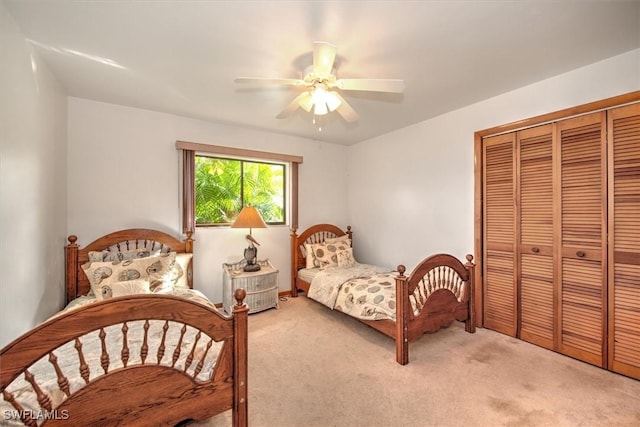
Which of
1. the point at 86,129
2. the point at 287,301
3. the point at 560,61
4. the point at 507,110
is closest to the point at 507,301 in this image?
the point at 507,110

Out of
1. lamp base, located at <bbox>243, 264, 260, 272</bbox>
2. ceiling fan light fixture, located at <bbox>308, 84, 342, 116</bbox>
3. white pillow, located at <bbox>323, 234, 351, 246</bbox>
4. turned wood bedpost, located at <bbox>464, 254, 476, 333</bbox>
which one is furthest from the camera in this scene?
white pillow, located at <bbox>323, 234, 351, 246</bbox>

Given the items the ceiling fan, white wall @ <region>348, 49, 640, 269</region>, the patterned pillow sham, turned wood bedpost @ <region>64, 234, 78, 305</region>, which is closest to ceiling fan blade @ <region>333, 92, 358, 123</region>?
the ceiling fan

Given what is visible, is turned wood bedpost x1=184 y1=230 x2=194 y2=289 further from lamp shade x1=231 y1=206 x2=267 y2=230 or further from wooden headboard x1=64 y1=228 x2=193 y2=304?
lamp shade x1=231 y1=206 x2=267 y2=230

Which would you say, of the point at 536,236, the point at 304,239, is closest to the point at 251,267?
the point at 304,239

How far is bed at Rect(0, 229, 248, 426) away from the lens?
108 cm

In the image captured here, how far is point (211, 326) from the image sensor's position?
1405 mm

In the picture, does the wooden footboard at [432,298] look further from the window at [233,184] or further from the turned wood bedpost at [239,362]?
the window at [233,184]

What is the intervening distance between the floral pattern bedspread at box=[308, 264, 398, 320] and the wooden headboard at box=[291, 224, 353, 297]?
0.57 metres

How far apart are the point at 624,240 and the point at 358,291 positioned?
2.23 meters

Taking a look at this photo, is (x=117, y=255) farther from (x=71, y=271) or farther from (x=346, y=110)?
(x=346, y=110)

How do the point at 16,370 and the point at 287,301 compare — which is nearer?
the point at 16,370

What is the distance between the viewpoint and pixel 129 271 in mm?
2566

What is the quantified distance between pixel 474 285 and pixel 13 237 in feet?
12.8

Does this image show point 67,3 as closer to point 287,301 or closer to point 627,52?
point 287,301
